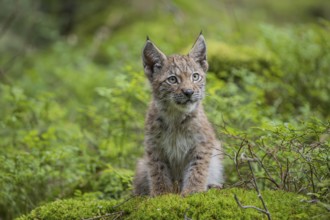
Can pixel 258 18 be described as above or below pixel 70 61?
above

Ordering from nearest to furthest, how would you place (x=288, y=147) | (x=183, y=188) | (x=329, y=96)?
(x=288, y=147), (x=183, y=188), (x=329, y=96)

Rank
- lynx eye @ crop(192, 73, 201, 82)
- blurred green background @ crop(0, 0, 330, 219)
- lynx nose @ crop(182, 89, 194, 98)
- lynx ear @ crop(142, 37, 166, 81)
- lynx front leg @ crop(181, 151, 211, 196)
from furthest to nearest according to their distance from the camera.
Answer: lynx ear @ crop(142, 37, 166, 81), lynx eye @ crop(192, 73, 201, 82), blurred green background @ crop(0, 0, 330, 219), lynx nose @ crop(182, 89, 194, 98), lynx front leg @ crop(181, 151, 211, 196)

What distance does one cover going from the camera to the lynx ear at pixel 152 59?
19.9ft

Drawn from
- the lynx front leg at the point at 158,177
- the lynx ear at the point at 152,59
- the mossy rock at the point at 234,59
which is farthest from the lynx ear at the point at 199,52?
the mossy rock at the point at 234,59

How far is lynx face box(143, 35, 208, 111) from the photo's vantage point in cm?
575

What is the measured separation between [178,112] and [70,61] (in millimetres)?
8751

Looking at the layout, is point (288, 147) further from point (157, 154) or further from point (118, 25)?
point (118, 25)

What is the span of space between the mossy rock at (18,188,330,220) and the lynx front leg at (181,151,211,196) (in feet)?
1.89

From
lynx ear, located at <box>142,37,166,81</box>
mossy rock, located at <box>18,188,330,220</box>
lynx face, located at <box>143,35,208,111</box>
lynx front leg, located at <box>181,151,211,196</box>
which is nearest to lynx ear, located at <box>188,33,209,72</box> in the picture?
lynx face, located at <box>143,35,208,111</box>

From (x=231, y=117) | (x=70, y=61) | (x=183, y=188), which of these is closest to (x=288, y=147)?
(x=183, y=188)

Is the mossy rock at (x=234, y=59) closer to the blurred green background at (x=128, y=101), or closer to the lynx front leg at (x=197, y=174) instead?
the blurred green background at (x=128, y=101)

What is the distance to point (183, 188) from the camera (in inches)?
220

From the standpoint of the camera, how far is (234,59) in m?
9.89

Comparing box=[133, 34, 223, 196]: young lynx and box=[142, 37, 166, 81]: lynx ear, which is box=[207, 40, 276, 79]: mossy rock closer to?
box=[142, 37, 166, 81]: lynx ear
